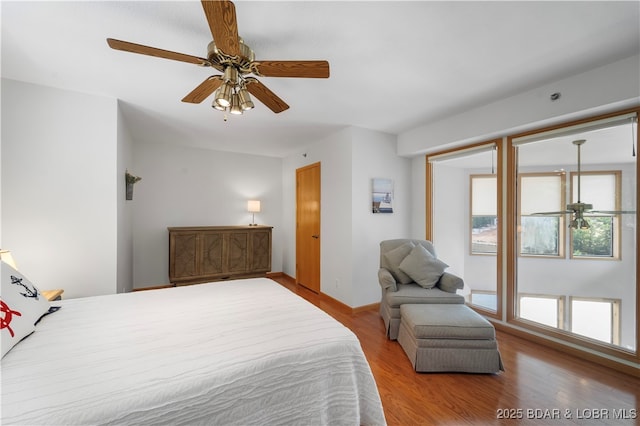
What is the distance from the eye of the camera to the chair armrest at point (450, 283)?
8.80 feet

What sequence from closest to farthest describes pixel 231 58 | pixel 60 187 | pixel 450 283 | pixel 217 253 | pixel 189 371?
pixel 189 371, pixel 231 58, pixel 60 187, pixel 450 283, pixel 217 253

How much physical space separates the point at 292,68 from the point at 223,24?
0.45 meters

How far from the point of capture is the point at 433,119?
10.6ft

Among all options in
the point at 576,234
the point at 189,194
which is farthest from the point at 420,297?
the point at 189,194

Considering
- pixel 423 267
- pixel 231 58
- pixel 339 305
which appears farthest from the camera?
pixel 339 305

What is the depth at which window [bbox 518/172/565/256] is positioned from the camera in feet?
8.86

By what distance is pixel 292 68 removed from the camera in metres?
1.53

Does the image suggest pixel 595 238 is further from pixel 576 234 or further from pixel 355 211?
pixel 355 211

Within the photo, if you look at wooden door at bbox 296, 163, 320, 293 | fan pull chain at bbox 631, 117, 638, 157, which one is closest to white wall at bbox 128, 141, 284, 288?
wooden door at bbox 296, 163, 320, 293

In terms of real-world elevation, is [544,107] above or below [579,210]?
above

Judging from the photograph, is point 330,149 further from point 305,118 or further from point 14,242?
point 14,242

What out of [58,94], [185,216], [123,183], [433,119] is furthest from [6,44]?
[433,119]

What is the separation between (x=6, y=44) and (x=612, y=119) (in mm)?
4944

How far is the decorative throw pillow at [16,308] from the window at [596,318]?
4248mm
